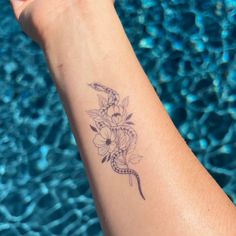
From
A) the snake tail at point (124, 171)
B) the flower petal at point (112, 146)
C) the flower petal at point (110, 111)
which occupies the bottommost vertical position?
the snake tail at point (124, 171)

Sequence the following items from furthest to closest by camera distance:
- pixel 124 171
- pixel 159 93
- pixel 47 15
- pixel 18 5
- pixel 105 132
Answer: pixel 159 93, pixel 18 5, pixel 47 15, pixel 105 132, pixel 124 171

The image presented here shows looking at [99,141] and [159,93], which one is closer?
[99,141]

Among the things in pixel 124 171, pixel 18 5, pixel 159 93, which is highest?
pixel 18 5

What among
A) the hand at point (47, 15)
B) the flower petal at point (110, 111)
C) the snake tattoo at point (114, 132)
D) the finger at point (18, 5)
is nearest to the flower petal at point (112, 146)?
the snake tattoo at point (114, 132)

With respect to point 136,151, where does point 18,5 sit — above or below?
above

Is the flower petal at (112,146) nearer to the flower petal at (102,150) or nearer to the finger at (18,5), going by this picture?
the flower petal at (102,150)

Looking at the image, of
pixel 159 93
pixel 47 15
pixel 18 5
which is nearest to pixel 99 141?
pixel 47 15

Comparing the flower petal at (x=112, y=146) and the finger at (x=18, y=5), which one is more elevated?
the finger at (x=18, y=5)

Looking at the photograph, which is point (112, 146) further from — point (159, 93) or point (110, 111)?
point (159, 93)
